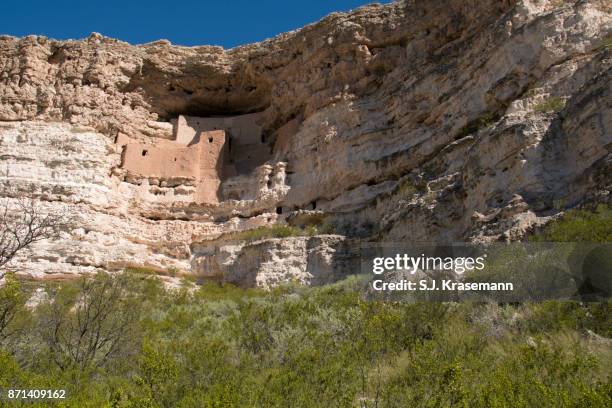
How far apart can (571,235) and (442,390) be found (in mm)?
5169

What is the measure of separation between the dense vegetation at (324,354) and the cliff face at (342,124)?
123 inches

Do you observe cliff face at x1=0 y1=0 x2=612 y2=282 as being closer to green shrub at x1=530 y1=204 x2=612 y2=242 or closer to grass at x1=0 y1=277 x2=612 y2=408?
green shrub at x1=530 y1=204 x2=612 y2=242

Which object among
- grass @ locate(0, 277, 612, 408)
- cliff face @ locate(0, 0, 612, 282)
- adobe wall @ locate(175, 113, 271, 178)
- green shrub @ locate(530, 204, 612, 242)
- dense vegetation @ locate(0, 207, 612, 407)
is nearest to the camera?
grass @ locate(0, 277, 612, 408)

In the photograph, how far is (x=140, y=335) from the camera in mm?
12336

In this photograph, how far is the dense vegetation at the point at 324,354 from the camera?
7309mm

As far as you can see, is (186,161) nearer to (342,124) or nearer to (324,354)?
(342,124)

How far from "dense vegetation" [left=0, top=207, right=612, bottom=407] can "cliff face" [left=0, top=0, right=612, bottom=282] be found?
123 inches

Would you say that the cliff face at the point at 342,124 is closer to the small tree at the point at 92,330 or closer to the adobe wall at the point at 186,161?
the adobe wall at the point at 186,161

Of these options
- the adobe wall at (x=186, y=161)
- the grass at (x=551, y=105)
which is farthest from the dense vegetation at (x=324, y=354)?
the adobe wall at (x=186, y=161)

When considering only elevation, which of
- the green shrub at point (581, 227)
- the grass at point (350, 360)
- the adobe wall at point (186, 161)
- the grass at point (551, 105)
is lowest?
the grass at point (350, 360)

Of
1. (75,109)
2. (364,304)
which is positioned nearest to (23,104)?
(75,109)

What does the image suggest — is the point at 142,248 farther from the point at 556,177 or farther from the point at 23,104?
the point at 556,177

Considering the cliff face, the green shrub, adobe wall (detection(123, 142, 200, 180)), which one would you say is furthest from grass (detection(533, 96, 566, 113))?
adobe wall (detection(123, 142, 200, 180))

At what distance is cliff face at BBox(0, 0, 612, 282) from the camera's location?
14.7 metres
